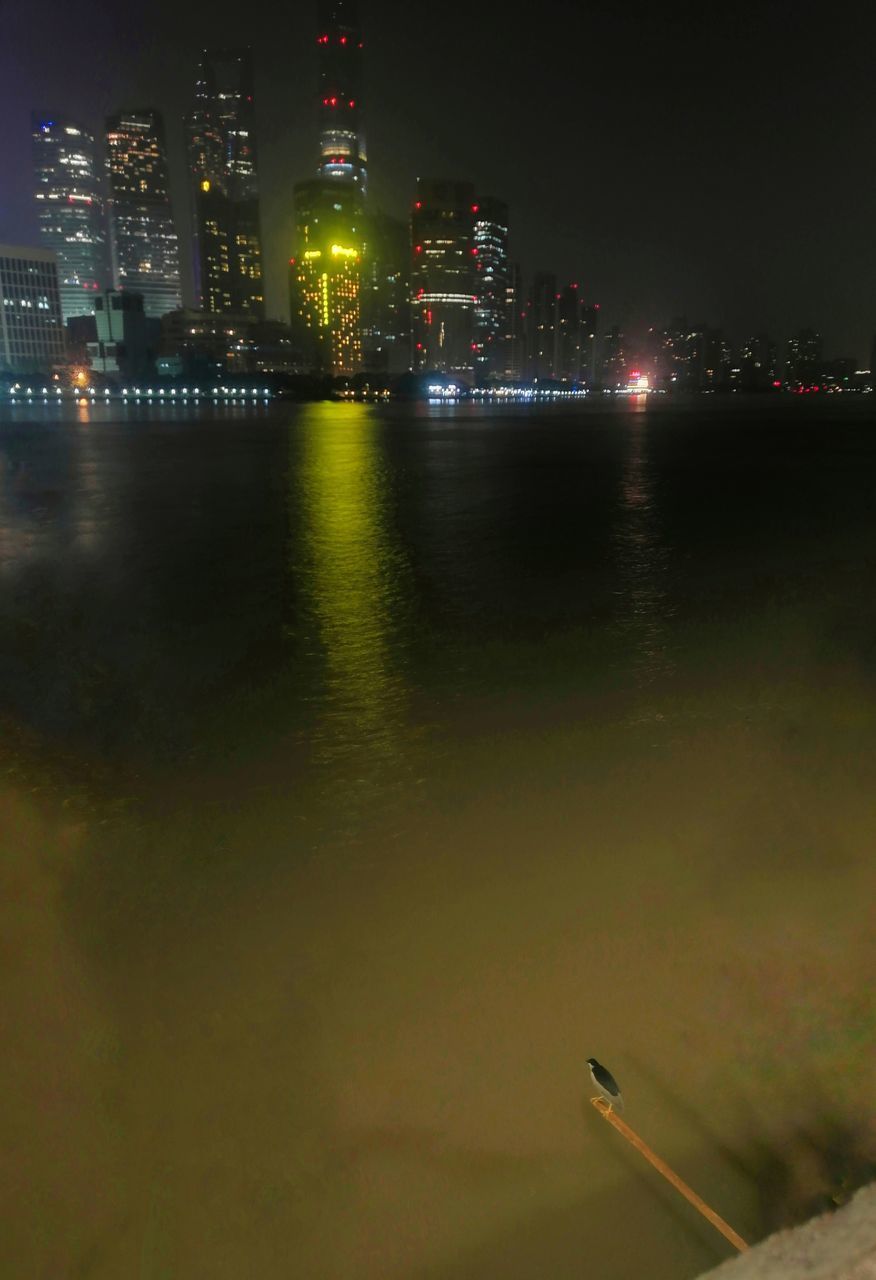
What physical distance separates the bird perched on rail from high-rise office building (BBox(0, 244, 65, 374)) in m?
142

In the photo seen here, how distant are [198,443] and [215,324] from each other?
5285 inches

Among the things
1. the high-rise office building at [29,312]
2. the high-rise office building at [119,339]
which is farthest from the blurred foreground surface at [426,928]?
the high-rise office building at [119,339]

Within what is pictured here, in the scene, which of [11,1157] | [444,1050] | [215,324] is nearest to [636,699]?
[444,1050]

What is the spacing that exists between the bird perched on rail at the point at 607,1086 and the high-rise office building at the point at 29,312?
142m

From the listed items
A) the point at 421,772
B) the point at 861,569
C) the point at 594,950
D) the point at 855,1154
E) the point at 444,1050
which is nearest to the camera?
the point at 855,1154

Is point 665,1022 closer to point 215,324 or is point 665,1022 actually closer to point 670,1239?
point 670,1239

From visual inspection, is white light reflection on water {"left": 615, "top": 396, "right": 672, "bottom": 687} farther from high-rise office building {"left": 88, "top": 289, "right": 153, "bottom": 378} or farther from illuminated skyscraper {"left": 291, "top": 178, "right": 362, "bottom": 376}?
illuminated skyscraper {"left": 291, "top": 178, "right": 362, "bottom": 376}

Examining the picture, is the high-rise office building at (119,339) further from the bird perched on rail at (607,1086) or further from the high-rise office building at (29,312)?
the bird perched on rail at (607,1086)

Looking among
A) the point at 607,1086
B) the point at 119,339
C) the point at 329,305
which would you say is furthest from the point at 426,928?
the point at 329,305

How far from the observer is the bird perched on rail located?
3066 millimetres

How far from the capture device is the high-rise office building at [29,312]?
128 metres

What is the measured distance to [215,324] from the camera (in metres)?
158

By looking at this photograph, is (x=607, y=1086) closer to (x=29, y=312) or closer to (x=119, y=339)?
(x=29, y=312)

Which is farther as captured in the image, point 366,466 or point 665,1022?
point 366,466
